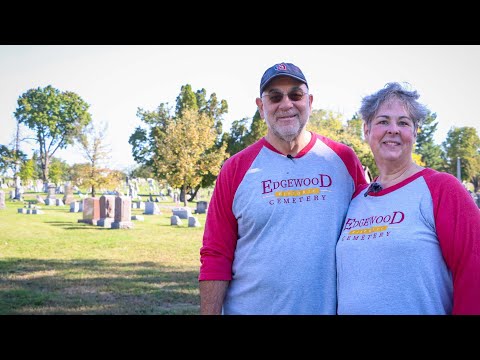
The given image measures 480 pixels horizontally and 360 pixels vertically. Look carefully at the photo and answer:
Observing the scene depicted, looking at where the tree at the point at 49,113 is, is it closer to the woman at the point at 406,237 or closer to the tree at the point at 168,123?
the tree at the point at 168,123

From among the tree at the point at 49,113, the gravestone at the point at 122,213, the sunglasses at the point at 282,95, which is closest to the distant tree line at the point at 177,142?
the tree at the point at 49,113

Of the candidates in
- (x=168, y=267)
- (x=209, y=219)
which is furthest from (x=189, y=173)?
(x=209, y=219)

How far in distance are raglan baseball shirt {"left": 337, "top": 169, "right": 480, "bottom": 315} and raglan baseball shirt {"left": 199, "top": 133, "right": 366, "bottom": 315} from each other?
35 cm

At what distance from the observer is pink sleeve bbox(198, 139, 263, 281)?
3.05 m

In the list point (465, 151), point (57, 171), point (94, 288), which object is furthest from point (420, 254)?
point (57, 171)

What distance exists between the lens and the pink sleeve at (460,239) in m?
2.08

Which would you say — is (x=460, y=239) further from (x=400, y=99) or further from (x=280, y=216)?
(x=280, y=216)

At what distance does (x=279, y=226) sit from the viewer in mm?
2877

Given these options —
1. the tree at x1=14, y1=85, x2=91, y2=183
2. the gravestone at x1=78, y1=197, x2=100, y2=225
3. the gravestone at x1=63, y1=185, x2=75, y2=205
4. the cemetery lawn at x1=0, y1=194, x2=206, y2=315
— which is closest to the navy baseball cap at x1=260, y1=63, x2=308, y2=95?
the cemetery lawn at x1=0, y1=194, x2=206, y2=315

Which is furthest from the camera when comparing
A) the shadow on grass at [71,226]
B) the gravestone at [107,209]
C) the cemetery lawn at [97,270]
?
the gravestone at [107,209]

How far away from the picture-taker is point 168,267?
40.5 feet

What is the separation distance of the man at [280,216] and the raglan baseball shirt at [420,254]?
364mm

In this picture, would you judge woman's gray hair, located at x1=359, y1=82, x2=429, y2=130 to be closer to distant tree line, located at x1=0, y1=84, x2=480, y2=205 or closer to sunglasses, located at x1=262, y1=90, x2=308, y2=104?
sunglasses, located at x1=262, y1=90, x2=308, y2=104
